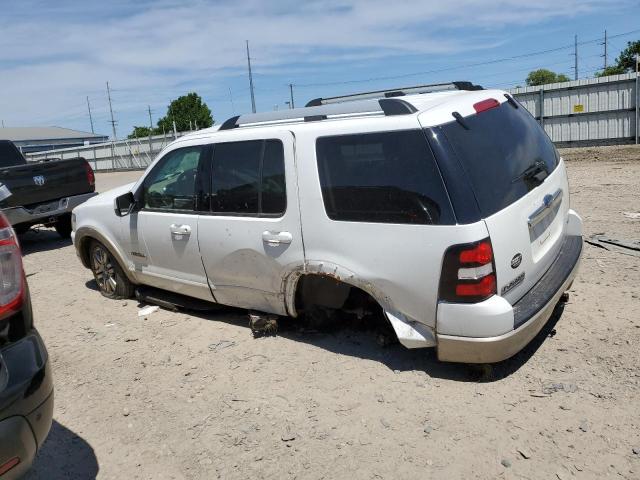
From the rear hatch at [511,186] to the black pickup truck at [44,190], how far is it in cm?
748

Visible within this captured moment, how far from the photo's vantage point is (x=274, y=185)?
3.89 metres

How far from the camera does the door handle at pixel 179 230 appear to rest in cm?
451

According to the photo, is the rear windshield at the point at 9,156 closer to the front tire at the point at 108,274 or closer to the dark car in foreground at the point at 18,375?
the front tire at the point at 108,274

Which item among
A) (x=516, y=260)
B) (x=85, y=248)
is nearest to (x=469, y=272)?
(x=516, y=260)

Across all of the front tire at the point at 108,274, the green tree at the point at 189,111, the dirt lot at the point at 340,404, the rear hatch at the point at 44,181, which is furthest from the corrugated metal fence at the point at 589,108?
the green tree at the point at 189,111

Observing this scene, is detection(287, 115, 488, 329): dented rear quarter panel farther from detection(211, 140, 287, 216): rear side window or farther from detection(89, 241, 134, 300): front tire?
detection(89, 241, 134, 300): front tire

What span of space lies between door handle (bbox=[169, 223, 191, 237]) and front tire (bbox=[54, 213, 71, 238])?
232 inches

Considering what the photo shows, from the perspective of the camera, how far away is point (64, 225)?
990 centimetres

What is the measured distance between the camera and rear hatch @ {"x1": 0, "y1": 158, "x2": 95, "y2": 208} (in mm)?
8488

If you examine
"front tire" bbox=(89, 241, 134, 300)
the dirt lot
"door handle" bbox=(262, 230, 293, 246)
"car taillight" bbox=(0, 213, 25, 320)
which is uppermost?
"car taillight" bbox=(0, 213, 25, 320)

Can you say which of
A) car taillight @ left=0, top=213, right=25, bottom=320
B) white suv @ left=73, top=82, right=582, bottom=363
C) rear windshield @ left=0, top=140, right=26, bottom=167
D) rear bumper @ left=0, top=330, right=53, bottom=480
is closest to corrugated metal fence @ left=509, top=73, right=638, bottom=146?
white suv @ left=73, top=82, right=582, bottom=363

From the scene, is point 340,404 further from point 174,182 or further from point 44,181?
point 44,181

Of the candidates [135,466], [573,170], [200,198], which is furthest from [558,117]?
[135,466]

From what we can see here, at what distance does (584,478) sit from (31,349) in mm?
2586
